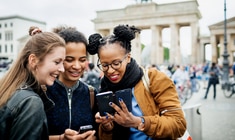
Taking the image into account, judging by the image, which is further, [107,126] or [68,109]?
[68,109]

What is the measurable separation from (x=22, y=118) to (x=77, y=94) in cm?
100

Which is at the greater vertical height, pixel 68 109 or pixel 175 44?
pixel 175 44

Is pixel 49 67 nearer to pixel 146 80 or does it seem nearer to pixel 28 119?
pixel 28 119

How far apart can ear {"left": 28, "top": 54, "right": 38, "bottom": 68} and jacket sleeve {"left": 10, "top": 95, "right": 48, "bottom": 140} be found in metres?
0.34

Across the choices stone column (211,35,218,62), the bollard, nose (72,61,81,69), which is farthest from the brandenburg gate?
nose (72,61,81,69)

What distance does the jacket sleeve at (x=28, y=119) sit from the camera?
1.59 meters

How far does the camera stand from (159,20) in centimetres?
4903

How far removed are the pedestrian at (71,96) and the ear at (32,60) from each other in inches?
20.8

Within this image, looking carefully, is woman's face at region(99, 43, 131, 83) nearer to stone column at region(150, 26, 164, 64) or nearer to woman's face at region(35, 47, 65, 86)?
woman's face at region(35, 47, 65, 86)

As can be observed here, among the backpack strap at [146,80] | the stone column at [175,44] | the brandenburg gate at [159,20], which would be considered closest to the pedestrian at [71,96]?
the backpack strap at [146,80]

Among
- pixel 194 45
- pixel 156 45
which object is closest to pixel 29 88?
pixel 194 45

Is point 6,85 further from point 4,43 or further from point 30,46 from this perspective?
point 4,43

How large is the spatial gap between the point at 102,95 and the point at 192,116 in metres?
3.56

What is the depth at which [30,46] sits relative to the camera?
1.99 meters
